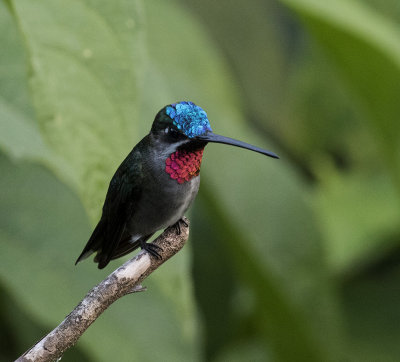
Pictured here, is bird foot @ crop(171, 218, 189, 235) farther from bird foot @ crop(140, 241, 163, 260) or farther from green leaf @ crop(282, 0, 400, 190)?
green leaf @ crop(282, 0, 400, 190)


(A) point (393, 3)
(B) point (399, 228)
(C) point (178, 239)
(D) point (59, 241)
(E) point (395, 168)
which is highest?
(C) point (178, 239)

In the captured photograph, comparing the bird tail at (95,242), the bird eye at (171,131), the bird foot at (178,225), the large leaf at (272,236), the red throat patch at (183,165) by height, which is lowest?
the large leaf at (272,236)

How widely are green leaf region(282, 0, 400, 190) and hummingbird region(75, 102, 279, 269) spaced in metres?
1.08

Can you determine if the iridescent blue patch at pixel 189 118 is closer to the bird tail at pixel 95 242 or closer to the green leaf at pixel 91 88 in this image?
the green leaf at pixel 91 88

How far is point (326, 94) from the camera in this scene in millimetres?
4020

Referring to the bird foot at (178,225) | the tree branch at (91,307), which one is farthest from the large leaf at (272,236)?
the tree branch at (91,307)

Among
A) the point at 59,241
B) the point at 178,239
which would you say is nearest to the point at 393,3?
the point at 59,241

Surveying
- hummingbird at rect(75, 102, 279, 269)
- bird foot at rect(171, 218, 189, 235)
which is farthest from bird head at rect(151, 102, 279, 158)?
bird foot at rect(171, 218, 189, 235)

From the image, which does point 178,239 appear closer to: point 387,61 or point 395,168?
point 387,61

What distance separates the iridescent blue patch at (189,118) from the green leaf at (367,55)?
1097 mm

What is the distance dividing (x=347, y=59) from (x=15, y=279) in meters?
1.09

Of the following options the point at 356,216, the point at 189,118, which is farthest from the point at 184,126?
the point at 356,216

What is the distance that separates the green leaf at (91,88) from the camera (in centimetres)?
87

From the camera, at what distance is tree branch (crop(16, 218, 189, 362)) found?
0.71 metres
